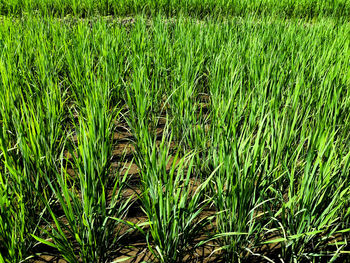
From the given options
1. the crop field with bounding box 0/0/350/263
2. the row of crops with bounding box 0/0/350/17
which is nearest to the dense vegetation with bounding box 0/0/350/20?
the row of crops with bounding box 0/0/350/17

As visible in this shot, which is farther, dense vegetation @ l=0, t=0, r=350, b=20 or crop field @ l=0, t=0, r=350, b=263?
dense vegetation @ l=0, t=0, r=350, b=20

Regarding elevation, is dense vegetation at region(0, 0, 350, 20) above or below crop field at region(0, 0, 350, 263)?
above

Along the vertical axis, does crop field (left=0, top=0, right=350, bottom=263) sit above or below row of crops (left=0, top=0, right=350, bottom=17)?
below

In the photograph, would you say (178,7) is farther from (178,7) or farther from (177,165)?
(177,165)

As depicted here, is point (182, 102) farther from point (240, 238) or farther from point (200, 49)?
point (200, 49)

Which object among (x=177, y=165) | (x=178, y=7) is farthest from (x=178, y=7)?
(x=177, y=165)

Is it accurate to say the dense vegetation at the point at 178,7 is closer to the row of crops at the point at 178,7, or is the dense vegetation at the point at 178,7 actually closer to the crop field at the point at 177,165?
the row of crops at the point at 178,7

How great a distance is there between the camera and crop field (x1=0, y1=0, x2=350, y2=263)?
1.05 meters

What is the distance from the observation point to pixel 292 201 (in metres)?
1.06

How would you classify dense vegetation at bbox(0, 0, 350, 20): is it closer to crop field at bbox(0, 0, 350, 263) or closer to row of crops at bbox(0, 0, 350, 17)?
row of crops at bbox(0, 0, 350, 17)

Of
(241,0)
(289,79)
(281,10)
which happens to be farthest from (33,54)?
(281,10)

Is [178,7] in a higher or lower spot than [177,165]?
higher

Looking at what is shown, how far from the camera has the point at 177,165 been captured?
3.51 ft

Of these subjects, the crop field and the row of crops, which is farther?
the row of crops
